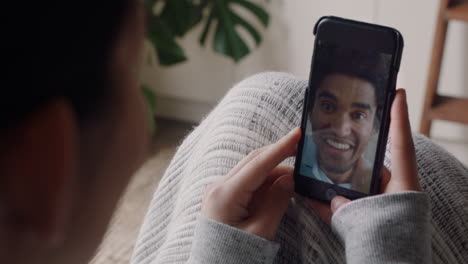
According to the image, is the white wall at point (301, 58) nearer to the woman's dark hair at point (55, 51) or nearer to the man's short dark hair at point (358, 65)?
the man's short dark hair at point (358, 65)

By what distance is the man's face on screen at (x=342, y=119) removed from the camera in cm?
59

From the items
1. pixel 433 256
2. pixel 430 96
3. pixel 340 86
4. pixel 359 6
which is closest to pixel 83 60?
pixel 340 86

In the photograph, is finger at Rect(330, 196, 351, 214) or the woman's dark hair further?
finger at Rect(330, 196, 351, 214)

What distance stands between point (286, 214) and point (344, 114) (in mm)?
119

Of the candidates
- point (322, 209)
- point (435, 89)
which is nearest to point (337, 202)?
point (322, 209)

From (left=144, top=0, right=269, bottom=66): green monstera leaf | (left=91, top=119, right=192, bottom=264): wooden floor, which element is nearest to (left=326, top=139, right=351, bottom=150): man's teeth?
(left=91, top=119, right=192, bottom=264): wooden floor

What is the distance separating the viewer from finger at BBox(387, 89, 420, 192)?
0.58m

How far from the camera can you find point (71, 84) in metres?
0.28

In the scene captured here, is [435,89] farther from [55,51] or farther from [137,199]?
[55,51]

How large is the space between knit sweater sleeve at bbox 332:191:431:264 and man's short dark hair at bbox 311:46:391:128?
0.25 feet

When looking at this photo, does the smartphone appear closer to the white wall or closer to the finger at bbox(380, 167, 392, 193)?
the finger at bbox(380, 167, 392, 193)

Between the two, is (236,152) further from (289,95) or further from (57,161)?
(57,161)

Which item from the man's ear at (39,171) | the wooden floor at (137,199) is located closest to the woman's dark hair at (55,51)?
the man's ear at (39,171)

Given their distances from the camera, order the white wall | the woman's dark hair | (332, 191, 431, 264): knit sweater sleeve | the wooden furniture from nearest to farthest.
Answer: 1. the woman's dark hair
2. (332, 191, 431, 264): knit sweater sleeve
3. the wooden furniture
4. the white wall
